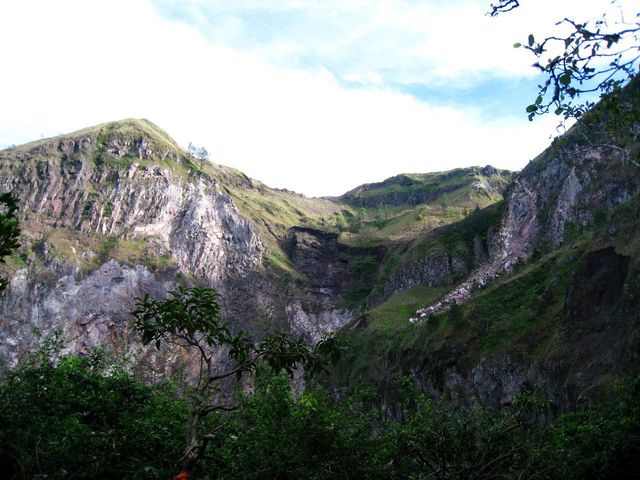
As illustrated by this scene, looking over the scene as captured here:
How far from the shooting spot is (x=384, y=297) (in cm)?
11519

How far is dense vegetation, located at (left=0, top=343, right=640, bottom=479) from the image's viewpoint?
29.0 feet

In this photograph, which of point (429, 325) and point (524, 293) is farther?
point (429, 325)

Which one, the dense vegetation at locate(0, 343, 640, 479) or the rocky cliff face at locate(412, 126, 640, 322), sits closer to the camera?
the dense vegetation at locate(0, 343, 640, 479)

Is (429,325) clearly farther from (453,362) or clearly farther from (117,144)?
(117,144)

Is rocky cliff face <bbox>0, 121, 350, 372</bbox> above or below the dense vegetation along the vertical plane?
above

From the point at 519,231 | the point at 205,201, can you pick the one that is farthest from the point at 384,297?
the point at 205,201

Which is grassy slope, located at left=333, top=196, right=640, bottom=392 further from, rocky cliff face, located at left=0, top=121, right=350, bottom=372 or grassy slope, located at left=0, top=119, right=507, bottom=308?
grassy slope, located at left=0, top=119, right=507, bottom=308

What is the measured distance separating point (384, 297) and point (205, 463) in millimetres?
106348

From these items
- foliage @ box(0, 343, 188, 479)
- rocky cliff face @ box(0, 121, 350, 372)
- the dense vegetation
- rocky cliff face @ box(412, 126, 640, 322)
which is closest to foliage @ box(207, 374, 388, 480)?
the dense vegetation

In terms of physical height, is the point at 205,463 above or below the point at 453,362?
above

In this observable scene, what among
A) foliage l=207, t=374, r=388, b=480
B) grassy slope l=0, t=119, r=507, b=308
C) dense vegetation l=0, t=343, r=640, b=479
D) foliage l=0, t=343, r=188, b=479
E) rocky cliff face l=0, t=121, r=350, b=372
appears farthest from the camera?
grassy slope l=0, t=119, r=507, b=308

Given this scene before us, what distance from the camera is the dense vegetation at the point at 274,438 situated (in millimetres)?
8852

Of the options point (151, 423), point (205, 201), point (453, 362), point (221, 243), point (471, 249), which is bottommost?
point (453, 362)

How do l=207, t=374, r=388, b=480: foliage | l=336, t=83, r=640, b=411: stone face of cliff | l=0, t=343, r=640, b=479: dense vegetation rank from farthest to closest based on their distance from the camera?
l=336, t=83, r=640, b=411: stone face of cliff
l=207, t=374, r=388, b=480: foliage
l=0, t=343, r=640, b=479: dense vegetation
